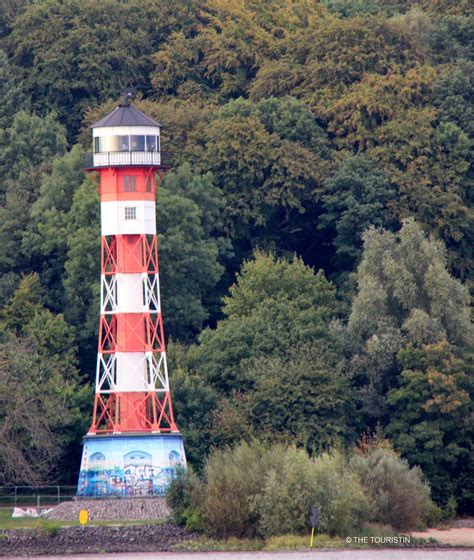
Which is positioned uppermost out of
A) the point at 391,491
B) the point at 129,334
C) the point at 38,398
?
the point at 129,334

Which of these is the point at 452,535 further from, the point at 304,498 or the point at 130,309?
the point at 130,309

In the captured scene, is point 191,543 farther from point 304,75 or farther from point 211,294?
point 304,75

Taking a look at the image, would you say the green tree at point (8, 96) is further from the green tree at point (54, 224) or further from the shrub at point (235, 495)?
the shrub at point (235, 495)

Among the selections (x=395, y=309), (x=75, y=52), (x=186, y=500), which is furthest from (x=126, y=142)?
(x=75, y=52)

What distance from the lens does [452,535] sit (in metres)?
83.2

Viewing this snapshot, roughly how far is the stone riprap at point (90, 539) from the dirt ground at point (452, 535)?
9.03 metres

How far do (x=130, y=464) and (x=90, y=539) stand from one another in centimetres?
846

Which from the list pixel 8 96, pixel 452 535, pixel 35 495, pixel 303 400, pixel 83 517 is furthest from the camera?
pixel 8 96

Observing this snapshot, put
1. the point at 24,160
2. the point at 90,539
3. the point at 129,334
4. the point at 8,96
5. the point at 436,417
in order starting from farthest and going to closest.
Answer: the point at 8,96 → the point at 24,160 → the point at 436,417 → the point at 129,334 → the point at 90,539

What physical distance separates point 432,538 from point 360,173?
26.3 m

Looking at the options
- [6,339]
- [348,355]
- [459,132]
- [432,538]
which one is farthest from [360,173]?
[432,538]

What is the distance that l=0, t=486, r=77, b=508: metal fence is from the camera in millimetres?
87812

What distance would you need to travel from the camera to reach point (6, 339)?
92.9m

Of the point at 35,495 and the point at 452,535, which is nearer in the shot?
the point at 452,535
